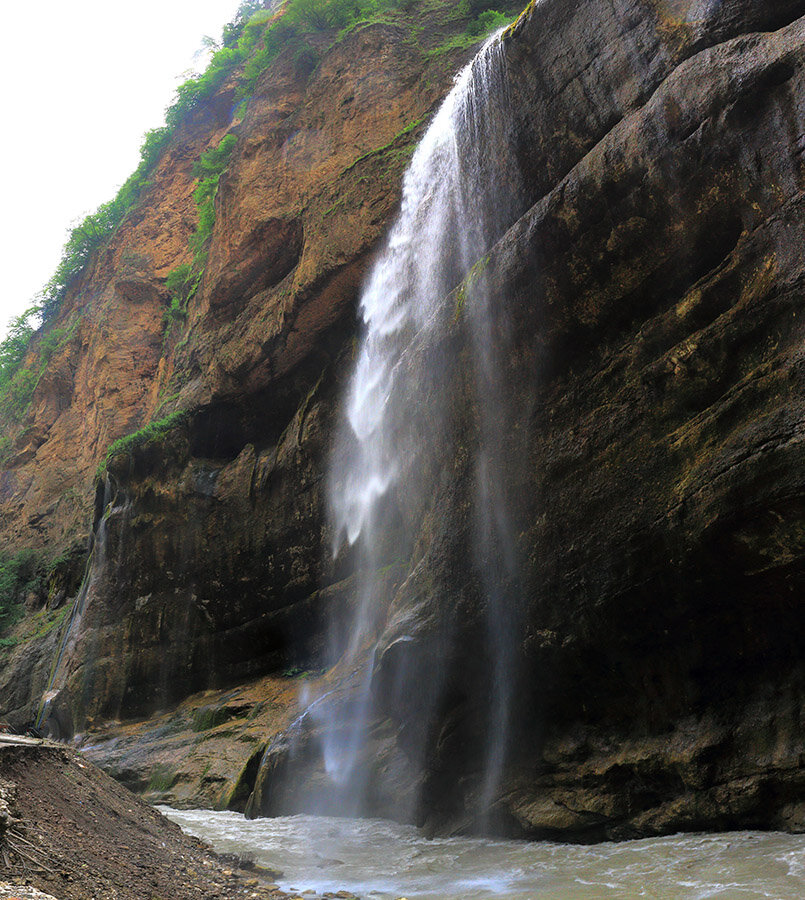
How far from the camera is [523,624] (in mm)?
7395

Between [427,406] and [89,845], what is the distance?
649 centimetres

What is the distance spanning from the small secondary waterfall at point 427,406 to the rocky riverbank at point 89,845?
2981mm

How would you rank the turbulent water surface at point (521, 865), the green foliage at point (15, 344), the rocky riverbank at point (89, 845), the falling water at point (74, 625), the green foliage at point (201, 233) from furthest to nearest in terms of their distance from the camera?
1. the green foliage at point (15, 344)
2. the green foliage at point (201, 233)
3. the falling water at point (74, 625)
4. the turbulent water surface at point (521, 865)
5. the rocky riverbank at point (89, 845)

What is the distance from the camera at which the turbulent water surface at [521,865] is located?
4.59 metres

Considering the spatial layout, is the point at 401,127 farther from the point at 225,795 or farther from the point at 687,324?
the point at 225,795

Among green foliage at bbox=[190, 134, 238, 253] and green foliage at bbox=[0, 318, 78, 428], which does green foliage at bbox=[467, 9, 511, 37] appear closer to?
green foliage at bbox=[190, 134, 238, 253]

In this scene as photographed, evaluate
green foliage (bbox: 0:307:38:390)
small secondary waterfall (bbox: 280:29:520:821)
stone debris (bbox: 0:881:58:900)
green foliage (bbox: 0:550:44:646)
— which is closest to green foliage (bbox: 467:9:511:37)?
small secondary waterfall (bbox: 280:29:520:821)

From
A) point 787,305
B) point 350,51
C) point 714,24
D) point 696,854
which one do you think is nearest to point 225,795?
point 696,854

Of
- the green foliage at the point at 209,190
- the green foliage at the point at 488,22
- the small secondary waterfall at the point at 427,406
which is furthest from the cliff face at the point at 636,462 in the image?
the green foliage at the point at 209,190

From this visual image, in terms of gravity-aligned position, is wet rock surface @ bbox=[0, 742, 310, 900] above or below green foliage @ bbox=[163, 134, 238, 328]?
below

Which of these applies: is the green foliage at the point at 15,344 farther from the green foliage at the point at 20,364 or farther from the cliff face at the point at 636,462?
the cliff face at the point at 636,462

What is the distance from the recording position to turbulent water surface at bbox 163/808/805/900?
181 inches

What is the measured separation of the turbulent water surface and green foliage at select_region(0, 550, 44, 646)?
18673mm

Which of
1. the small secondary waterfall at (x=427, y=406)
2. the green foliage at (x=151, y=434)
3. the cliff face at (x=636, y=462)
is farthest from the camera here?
the green foliage at (x=151, y=434)
